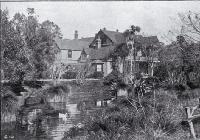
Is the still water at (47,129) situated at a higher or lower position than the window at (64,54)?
lower

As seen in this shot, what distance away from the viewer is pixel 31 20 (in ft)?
63.8

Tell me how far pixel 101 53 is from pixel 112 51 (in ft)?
7.48

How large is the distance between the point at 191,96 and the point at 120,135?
10715 millimetres

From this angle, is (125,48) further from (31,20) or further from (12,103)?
(12,103)

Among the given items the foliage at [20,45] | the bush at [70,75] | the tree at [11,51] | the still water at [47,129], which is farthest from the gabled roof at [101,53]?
the tree at [11,51]

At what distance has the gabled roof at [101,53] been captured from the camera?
109 ft

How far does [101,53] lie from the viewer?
113ft

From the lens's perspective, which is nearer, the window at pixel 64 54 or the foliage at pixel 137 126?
the foliage at pixel 137 126

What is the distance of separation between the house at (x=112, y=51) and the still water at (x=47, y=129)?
1305 cm

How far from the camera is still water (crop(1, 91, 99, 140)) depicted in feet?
43.5

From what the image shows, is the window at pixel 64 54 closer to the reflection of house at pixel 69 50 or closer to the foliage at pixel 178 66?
the reflection of house at pixel 69 50

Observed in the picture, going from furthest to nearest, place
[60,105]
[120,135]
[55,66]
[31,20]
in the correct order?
[55,66] → [60,105] → [31,20] → [120,135]

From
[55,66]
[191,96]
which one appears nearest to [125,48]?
[55,66]

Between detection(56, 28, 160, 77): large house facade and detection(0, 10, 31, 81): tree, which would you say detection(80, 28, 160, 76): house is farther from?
Result: detection(0, 10, 31, 81): tree
